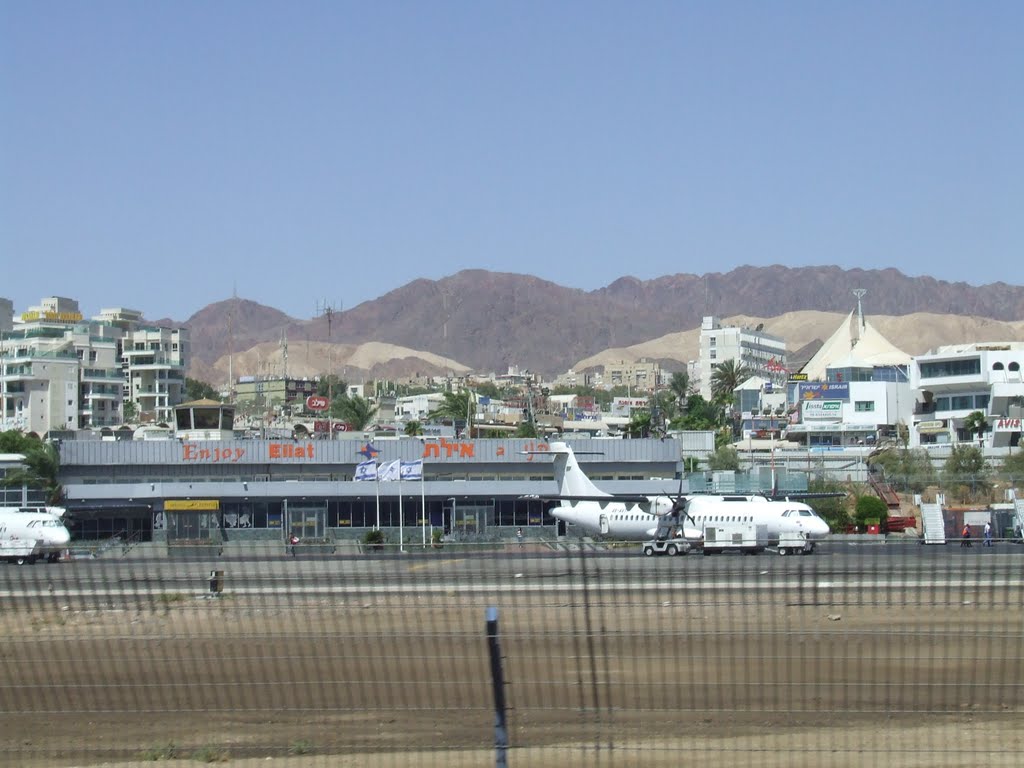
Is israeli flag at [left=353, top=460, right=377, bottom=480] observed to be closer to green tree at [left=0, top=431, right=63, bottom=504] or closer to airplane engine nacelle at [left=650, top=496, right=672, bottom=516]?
green tree at [left=0, top=431, right=63, bottom=504]

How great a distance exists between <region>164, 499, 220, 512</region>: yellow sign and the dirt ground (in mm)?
60753

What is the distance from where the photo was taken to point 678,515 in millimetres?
53250

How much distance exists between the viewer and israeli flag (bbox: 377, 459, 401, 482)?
71000mm

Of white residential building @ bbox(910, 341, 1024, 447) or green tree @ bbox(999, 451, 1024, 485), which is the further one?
white residential building @ bbox(910, 341, 1024, 447)

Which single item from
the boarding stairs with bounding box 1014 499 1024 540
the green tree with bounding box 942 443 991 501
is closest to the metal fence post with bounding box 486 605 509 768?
the boarding stairs with bounding box 1014 499 1024 540

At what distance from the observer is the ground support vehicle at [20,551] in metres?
49.4

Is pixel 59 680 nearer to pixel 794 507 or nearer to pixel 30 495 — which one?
pixel 794 507

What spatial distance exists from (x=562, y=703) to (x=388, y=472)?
56.8m

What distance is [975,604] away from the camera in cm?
1357

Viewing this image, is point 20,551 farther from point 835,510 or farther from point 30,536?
point 835,510

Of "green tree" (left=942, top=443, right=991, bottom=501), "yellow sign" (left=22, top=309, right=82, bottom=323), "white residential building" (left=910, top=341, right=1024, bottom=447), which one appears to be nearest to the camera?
"green tree" (left=942, top=443, right=991, bottom=501)

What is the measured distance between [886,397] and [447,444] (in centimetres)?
5989

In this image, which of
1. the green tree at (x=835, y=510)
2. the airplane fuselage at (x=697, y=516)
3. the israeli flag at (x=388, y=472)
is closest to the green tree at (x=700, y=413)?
the green tree at (x=835, y=510)

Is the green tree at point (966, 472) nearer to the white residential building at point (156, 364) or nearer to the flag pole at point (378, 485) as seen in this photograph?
the flag pole at point (378, 485)
